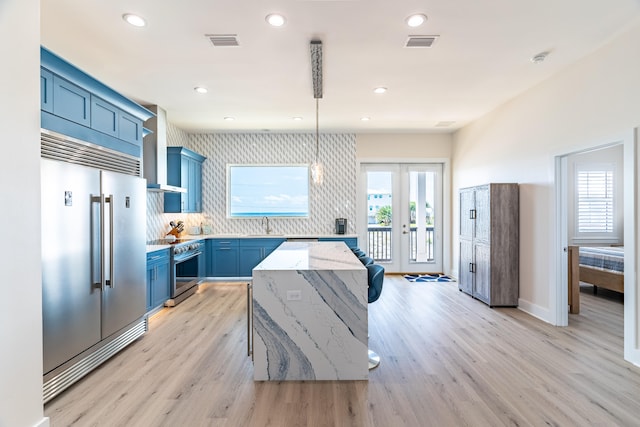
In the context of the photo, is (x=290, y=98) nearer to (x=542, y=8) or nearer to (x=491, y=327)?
(x=542, y=8)

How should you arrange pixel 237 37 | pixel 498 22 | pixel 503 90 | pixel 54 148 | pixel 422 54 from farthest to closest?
1. pixel 503 90
2. pixel 422 54
3. pixel 237 37
4. pixel 498 22
5. pixel 54 148

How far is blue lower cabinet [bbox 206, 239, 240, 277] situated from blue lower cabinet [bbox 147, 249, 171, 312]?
1466 millimetres

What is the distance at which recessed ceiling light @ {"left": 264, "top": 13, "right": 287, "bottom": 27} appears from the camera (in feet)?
8.58

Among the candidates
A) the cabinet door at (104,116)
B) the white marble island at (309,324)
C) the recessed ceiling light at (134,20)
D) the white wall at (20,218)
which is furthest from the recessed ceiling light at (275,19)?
the white marble island at (309,324)

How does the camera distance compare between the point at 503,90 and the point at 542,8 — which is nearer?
the point at 542,8

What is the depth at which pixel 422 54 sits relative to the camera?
10.7ft

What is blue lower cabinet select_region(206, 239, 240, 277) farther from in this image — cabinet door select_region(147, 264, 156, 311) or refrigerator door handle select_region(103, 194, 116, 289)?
refrigerator door handle select_region(103, 194, 116, 289)

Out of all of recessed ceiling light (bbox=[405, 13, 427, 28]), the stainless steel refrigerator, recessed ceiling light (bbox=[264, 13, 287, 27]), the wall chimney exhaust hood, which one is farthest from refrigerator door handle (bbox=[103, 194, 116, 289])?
recessed ceiling light (bbox=[405, 13, 427, 28])

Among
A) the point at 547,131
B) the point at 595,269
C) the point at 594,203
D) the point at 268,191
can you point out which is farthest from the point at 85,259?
the point at 594,203

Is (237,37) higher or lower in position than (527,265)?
higher

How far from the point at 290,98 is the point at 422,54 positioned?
1.90m

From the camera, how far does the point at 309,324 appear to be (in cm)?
264

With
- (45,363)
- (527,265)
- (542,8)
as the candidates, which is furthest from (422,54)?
(45,363)

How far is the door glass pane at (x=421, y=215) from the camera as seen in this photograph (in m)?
6.80
